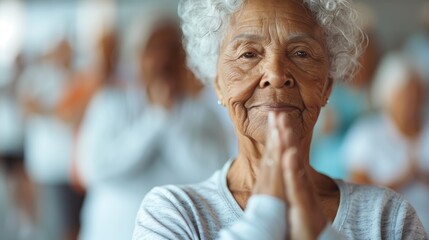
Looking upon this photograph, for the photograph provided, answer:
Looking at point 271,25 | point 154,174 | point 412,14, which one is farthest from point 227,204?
point 412,14

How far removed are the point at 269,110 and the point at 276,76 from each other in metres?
0.08

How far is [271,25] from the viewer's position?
6.59 feet

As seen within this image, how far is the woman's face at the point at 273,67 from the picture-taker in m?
1.97

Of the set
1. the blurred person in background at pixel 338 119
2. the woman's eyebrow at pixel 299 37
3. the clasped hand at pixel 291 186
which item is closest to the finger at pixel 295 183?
the clasped hand at pixel 291 186

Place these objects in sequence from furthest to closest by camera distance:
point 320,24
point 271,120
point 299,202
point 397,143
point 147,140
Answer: point 397,143 → point 147,140 → point 320,24 → point 271,120 → point 299,202

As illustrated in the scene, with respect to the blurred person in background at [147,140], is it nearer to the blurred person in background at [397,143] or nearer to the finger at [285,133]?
the blurred person in background at [397,143]

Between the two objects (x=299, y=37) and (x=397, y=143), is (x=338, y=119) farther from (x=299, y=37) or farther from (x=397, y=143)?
(x=299, y=37)

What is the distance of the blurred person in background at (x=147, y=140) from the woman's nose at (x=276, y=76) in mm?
2015

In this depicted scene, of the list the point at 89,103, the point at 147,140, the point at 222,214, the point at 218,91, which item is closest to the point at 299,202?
the point at 222,214

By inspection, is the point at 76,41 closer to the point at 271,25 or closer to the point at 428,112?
the point at 428,112

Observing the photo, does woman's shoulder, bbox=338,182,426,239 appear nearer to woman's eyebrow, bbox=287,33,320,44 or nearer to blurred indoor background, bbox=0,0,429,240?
woman's eyebrow, bbox=287,33,320,44

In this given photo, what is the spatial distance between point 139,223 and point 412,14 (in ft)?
18.9

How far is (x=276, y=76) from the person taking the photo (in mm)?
1950

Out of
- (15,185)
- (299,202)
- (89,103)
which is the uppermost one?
(299,202)
